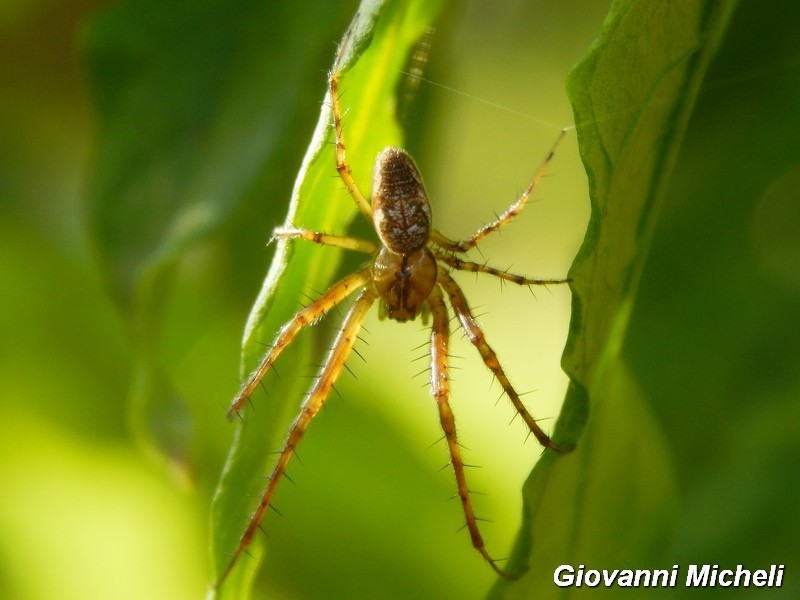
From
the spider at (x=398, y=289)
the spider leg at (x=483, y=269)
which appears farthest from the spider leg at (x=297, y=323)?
the spider leg at (x=483, y=269)

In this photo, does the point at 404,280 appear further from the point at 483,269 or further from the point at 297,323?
the point at 297,323

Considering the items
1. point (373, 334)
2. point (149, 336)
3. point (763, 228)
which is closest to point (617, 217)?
point (763, 228)

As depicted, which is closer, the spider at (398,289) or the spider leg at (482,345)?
the spider at (398,289)

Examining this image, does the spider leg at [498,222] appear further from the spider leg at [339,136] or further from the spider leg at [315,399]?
the spider leg at [339,136]

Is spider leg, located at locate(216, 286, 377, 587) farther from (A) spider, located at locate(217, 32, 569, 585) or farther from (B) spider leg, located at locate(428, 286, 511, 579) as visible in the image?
(B) spider leg, located at locate(428, 286, 511, 579)

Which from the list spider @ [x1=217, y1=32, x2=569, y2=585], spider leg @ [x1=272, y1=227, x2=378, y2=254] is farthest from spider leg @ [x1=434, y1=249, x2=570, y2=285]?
spider leg @ [x1=272, y1=227, x2=378, y2=254]

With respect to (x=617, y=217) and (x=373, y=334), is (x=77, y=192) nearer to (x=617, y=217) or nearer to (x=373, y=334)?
(x=373, y=334)

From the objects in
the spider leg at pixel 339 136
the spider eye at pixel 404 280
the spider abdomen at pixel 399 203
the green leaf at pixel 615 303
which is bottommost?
the green leaf at pixel 615 303
